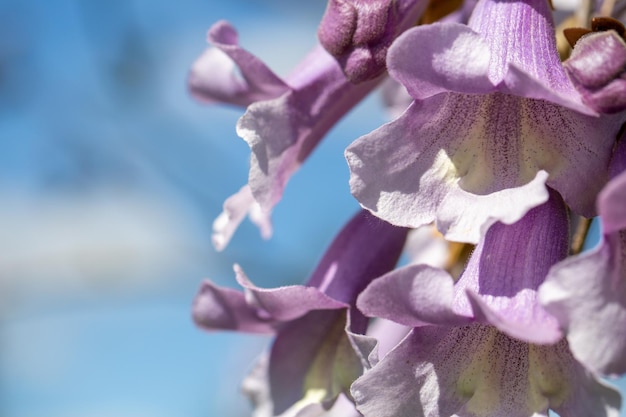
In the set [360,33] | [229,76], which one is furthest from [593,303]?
[229,76]

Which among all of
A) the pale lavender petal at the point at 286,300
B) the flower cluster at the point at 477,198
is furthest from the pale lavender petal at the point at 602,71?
the pale lavender petal at the point at 286,300

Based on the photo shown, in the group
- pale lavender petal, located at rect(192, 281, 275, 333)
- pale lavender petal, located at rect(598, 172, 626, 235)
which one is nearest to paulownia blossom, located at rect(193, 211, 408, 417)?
pale lavender petal, located at rect(192, 281, 275, 333)

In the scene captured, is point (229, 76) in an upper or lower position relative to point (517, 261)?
upper

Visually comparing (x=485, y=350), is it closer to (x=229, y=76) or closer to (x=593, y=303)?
(x=593, y=303)

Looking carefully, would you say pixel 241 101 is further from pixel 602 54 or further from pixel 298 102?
pixel 602 54

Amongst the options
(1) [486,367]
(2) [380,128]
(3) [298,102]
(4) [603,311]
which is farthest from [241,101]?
(4) [603,311]

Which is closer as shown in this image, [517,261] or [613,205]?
[613,205]

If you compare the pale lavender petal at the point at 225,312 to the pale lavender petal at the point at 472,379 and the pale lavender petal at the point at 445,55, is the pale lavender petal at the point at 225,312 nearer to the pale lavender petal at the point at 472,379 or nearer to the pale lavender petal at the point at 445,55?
the pale lavender petal at the point at 472,379

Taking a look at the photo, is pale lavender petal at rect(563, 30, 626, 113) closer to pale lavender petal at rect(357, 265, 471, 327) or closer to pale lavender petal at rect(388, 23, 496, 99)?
pale lavender petal at rect(388, 23, 496, 99)
